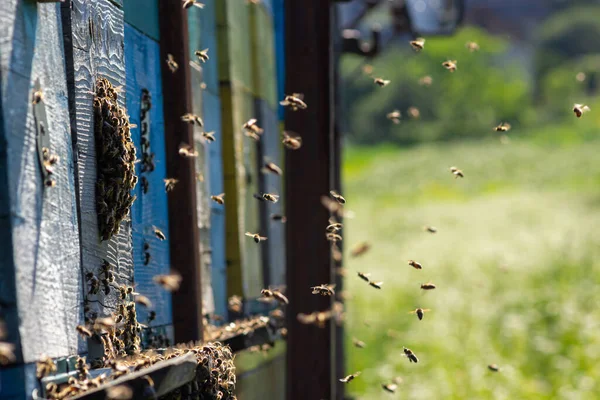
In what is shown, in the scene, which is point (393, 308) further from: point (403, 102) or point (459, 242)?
point (403, 102)

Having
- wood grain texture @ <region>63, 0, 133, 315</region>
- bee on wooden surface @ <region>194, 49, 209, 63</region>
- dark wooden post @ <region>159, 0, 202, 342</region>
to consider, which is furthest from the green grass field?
wood grain texture @ <region>63, 0, 133, 315</region>

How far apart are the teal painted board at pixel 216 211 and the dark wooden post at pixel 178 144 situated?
1.01 metres

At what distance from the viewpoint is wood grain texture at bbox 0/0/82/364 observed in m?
2.40

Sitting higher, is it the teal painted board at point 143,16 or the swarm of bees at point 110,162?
the teal painted board at point 143,16

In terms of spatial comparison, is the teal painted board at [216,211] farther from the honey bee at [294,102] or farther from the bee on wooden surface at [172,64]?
the bee on wooden surface at [172,64]

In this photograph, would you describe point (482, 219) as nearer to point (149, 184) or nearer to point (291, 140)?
point (291, 140)

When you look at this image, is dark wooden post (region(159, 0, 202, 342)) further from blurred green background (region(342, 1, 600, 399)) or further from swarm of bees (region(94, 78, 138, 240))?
blurred green background (region(342, 1, 600, 399))

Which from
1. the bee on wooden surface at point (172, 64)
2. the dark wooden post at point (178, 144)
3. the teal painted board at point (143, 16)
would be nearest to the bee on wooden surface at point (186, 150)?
the dark wooden post at point (178, 144)

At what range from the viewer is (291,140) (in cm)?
459

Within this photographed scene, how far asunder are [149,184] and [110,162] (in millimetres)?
792

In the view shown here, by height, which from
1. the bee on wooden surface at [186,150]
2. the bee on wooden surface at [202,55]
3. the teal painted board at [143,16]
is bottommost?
the bee on wooden surface at [186,150]

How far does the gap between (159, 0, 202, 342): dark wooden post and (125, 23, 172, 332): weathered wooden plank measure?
1.9 inches

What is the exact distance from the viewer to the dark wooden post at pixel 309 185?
5.00 meters

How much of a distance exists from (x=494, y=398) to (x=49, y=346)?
29.8 feet
